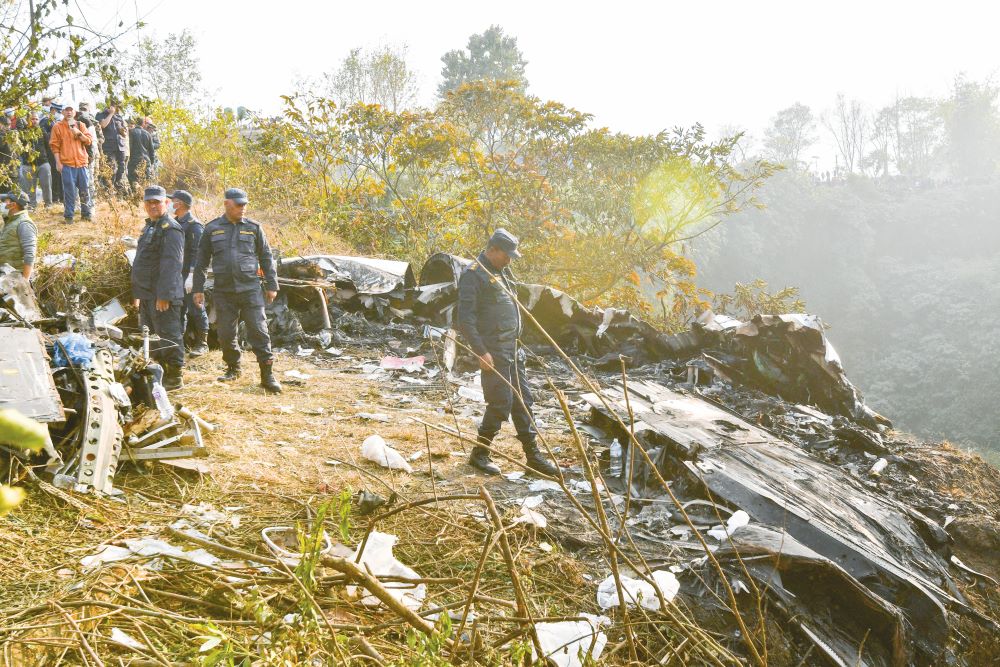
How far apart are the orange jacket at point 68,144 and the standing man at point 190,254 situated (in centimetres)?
397

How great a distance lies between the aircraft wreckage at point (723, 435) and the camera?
2.83 m

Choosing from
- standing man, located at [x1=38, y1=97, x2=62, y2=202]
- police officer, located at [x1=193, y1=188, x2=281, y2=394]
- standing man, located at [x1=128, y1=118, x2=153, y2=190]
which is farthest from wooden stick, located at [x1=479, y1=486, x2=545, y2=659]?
standing man, located at [x1=128, y1=118, x2=153, y2=190]

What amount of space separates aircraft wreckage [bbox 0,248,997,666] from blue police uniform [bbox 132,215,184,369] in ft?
1.00

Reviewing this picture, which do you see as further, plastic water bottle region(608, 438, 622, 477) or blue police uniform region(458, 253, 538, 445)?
plastic water bottle region(608, 438, 622, 477)

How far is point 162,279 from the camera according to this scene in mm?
5250

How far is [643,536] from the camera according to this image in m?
3.51

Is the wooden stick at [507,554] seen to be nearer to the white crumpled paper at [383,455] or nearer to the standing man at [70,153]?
the white crumpled paper at [383,455]

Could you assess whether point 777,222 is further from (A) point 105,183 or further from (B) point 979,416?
(A) point 105,183

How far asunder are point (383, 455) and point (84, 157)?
835 cm

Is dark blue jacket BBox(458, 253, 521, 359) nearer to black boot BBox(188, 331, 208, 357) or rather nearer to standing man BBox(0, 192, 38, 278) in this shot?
black boot BBox(188, 331, 208, 357)

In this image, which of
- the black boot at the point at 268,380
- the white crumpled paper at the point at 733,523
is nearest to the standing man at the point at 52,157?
the black boot at the point at 268,380

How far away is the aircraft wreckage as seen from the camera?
2830 mm

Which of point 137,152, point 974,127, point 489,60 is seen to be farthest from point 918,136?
point 137,152

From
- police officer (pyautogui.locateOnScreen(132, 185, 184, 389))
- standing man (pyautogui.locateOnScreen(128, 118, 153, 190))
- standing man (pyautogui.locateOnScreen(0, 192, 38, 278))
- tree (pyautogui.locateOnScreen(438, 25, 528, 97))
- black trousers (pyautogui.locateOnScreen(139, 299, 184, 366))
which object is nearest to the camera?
police officer (pyautogui.locateOnScreen(132, 185, 184, 389))
